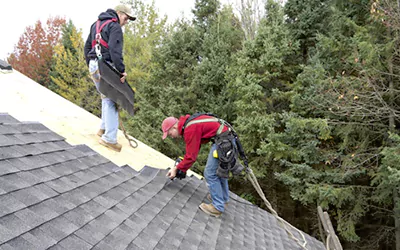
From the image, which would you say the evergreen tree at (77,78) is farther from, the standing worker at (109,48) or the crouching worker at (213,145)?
the crouching worker at (213,145)

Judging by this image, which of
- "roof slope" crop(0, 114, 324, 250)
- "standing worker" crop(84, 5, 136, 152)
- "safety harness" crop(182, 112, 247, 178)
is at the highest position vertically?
"standing worker" crop(84, 5, 136, 152)

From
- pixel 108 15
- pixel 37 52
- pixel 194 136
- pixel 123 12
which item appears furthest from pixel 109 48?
pixel 37 52

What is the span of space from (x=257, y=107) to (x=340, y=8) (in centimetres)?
459

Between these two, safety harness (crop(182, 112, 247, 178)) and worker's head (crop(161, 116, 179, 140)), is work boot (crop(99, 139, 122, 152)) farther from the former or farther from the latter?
safety harness (crop(182, 112, 247, 178))

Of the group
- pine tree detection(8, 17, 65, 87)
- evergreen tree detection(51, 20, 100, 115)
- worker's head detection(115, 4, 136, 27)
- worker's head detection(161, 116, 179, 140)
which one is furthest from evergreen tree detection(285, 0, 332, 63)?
pine tree detection(8, 17, 65, 87)

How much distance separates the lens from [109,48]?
3.63 meters

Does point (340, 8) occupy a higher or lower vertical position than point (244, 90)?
higher

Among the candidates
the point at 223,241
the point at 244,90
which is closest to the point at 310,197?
the point at 244,90

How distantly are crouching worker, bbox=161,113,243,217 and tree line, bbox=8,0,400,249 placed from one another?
17.7 feet

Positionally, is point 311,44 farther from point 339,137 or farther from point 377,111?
point 377,111

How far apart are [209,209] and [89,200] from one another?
165 centimetres

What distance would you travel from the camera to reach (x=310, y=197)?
30.9 ft

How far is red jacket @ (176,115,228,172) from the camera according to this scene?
3164mm

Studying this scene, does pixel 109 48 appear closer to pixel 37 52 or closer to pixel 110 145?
pixel 110 145
